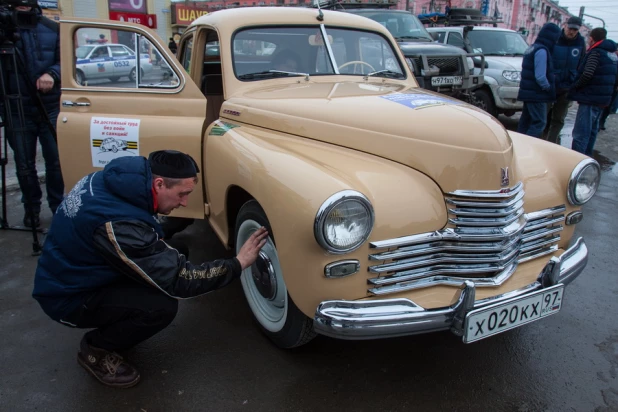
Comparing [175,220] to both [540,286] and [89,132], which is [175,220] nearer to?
[89,132]

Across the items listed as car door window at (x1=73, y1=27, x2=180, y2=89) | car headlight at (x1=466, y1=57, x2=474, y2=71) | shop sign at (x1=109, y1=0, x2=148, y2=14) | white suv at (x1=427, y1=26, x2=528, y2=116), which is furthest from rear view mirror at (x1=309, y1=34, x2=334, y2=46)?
shop sign at (x1=109, y1=0, x2=148, y2=14)

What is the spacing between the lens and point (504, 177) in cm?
226

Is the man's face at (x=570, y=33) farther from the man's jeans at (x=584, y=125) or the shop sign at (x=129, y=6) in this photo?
the shop sign at (x=129, y=6)

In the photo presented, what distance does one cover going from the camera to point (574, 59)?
5906mm

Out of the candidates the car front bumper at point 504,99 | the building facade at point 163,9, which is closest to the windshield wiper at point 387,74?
the building facade at point 163,9

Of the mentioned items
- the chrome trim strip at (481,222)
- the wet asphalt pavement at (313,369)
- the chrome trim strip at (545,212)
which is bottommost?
the wet asphalt pavement at (313,369)

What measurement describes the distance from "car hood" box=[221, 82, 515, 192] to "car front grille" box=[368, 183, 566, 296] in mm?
106

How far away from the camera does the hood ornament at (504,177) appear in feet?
7.36

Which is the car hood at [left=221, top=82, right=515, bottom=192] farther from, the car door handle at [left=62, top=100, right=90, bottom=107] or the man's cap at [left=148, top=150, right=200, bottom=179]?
the car door handle at [left=62, top=100, right=90, bottom=107]

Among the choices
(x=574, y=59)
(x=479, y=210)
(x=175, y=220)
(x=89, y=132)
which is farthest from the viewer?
(x=574, y=59)

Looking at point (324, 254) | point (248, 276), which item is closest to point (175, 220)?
point (248, 276)

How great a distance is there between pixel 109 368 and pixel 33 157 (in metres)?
2.60

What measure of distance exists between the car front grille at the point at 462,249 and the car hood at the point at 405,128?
106 mm

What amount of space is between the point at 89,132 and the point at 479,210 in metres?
2.70
